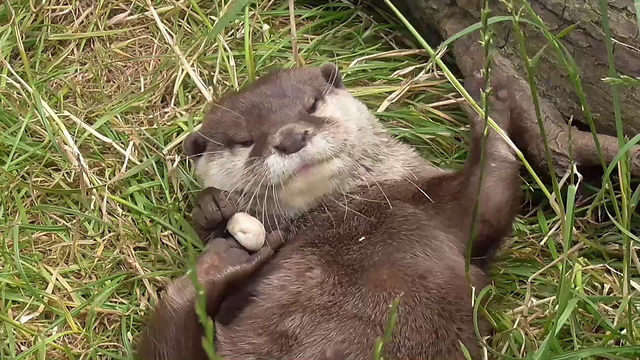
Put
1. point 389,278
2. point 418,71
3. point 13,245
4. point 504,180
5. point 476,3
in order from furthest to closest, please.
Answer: point 418,71, point 476,3, point 13,245, point 504,180, point 389,278

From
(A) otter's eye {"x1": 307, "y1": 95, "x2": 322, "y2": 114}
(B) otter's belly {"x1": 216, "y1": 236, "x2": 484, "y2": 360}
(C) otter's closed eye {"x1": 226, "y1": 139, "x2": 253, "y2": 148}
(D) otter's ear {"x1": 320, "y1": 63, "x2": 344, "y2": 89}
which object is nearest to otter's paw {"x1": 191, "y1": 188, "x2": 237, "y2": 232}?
(C) otter's closed eye {"x1": 226, "y1": 139, "x2": 253, "y2": 148}

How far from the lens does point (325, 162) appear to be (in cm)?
220

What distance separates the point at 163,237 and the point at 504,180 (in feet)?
3.77

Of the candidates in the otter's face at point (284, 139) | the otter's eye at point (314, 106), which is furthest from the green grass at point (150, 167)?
the otter's eye at point (314, 106)

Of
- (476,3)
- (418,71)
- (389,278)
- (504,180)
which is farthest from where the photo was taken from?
(418,71)

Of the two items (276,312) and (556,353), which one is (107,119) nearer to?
(276,312)

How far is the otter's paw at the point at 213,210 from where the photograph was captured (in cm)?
231

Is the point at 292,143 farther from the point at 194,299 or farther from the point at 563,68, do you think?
the point at 563,68

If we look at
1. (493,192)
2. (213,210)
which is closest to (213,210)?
(213,210)

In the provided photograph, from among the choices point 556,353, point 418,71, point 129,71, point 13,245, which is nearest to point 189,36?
point 129,71

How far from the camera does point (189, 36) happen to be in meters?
3.33

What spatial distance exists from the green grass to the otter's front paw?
0.71ft

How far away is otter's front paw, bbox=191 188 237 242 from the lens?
2.31 meters

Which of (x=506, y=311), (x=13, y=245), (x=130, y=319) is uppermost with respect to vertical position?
(x=13, y=245)
